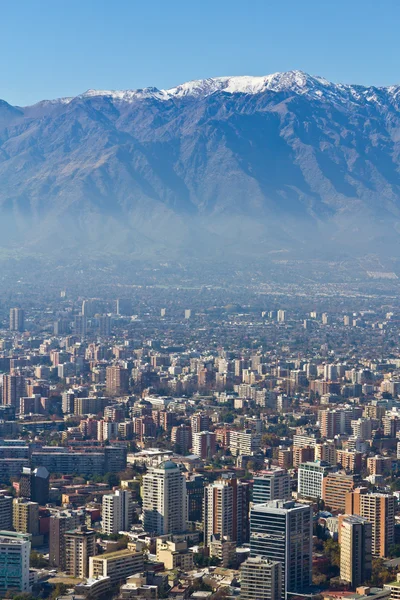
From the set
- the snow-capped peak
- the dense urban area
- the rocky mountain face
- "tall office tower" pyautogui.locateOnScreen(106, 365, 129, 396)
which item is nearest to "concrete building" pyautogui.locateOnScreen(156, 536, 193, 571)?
the dense urban area

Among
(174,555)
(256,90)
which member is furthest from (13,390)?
(256,90)

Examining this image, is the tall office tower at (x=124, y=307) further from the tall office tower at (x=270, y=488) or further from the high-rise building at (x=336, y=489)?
the tall office tower at (x=270, y=488)

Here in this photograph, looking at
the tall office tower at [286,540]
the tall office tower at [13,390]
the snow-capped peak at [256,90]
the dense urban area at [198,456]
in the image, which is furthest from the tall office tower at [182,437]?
the snow-capped peak at [256,90]

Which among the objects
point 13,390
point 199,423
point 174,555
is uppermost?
point 13,390

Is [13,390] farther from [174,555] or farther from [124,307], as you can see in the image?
[124,307]

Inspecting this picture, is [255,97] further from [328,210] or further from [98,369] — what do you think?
[98,369]

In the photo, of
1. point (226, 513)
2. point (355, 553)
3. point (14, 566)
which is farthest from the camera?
point (226, 513)
